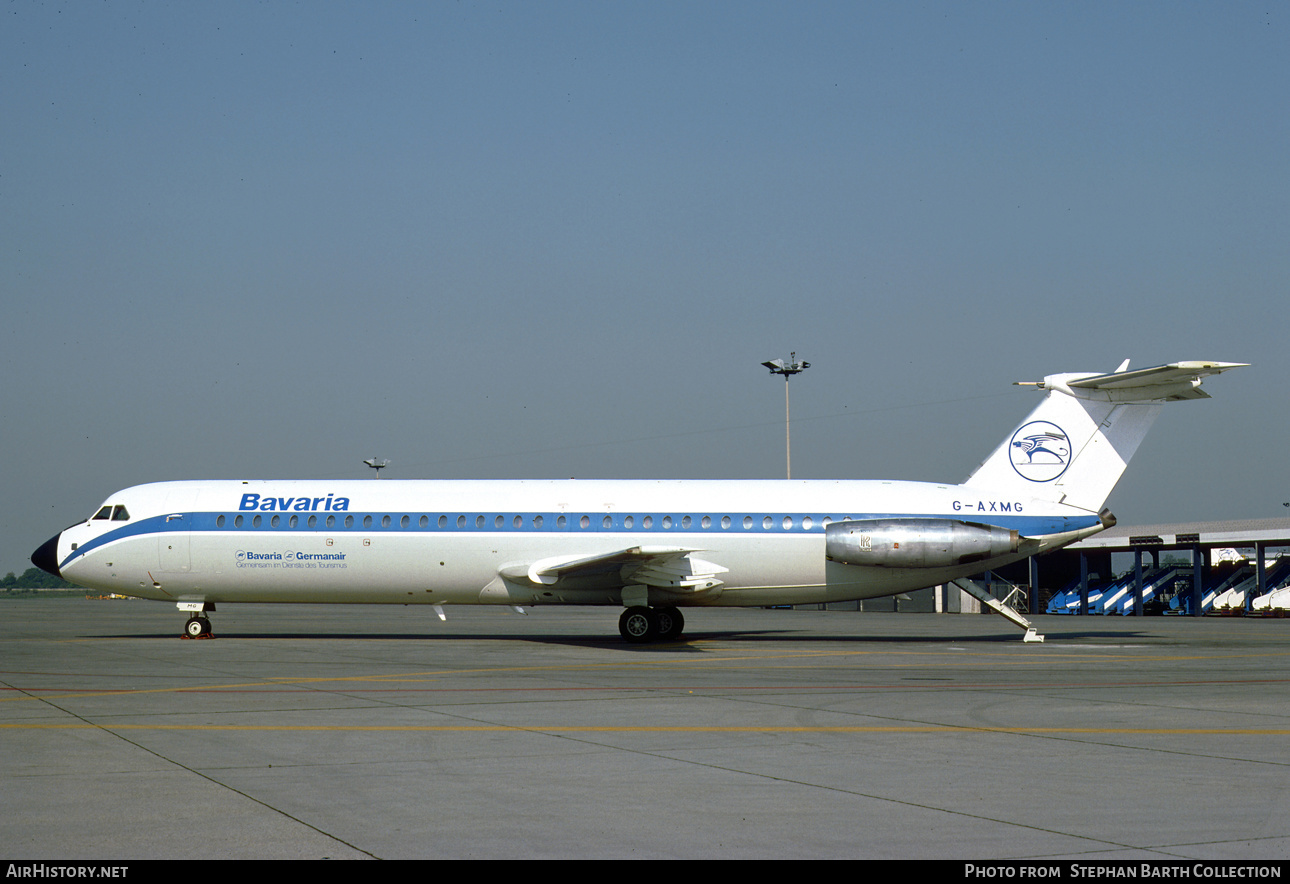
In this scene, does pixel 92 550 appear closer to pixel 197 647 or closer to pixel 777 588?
pixel 197 647

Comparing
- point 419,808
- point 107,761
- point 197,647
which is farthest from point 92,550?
point 419,808

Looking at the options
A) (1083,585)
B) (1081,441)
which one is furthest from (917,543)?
(1083,585)

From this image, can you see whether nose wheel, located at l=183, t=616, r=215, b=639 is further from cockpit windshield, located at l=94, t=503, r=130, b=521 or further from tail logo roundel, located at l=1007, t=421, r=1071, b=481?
tail logo roundel, located at l=1007, t=421, r=1071, b=481

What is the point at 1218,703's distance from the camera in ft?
48.6

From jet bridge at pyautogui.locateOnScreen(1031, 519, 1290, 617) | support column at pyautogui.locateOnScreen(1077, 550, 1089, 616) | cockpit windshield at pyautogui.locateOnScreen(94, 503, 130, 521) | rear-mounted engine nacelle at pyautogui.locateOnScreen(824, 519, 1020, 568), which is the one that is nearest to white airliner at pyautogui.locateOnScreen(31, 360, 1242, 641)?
rear-mounted engine nacelle at pyautogui.locateOnScreen(824, 519, 1020, 568)

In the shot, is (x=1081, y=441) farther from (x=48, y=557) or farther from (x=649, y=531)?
(x=48, y=557)

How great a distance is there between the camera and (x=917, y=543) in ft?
82.7

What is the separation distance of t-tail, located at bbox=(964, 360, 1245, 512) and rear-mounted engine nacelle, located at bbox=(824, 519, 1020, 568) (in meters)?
1.80

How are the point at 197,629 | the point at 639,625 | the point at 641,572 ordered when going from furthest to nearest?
Answer: 1. the point at 197,629
2. the point at 639,625
3. the point at 641,572

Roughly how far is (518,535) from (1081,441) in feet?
41.5

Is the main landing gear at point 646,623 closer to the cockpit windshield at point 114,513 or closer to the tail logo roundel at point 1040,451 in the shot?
the tail logo roundel at point 1040,451

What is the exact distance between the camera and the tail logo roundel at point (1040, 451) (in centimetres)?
2659

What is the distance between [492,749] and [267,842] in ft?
12.8

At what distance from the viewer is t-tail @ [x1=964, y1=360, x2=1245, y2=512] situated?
26438 mm
